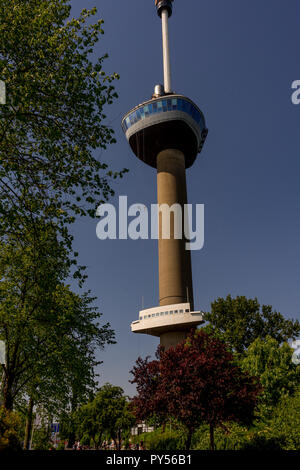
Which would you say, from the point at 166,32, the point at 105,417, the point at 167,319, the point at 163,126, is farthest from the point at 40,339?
the point at 166,32

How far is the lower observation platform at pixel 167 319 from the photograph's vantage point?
5381 centimetres

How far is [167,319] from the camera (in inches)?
2159

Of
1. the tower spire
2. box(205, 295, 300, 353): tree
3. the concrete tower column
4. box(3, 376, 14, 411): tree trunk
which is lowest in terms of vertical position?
box(3, 376, 14, 411): tree trunk

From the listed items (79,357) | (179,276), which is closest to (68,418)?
(79,357)

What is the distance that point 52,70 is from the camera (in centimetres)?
1162

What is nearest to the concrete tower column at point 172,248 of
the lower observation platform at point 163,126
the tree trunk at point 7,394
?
the lower observation platform at point 163,126

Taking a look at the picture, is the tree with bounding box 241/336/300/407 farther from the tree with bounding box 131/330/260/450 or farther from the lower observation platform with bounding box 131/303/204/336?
the lower observation platform with bounding box 131/303/204/336

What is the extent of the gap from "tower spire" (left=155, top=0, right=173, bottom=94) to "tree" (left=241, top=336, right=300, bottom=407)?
54.5 metres

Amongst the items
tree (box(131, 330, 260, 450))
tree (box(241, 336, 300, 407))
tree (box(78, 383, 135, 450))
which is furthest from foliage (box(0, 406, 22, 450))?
tree (box(78, 383, 135, 450))

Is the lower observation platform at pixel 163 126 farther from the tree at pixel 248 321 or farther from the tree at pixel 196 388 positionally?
the tree at pixel 196 388

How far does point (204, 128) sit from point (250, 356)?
52.3m

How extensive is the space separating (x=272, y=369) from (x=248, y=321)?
77.7 ft

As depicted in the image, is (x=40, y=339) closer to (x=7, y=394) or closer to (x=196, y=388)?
(x=7, y=394)

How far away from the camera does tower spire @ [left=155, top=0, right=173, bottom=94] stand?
76.2m
